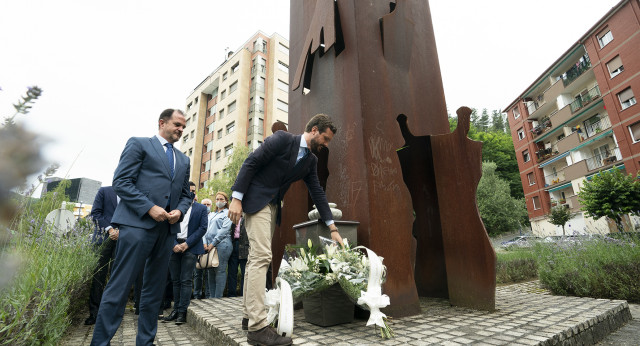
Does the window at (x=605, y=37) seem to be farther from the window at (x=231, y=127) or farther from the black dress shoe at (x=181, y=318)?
the black dress shoe at (x=181, y=318)

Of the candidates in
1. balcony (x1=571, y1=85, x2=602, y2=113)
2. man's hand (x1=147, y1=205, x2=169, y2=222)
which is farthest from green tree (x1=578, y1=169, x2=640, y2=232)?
man's hand (x1=147, y1=205, x2=169, y2=222)

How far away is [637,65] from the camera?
22.3m

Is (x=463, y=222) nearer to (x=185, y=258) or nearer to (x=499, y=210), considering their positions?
(x=185, y=258)

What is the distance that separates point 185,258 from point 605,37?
33280mm

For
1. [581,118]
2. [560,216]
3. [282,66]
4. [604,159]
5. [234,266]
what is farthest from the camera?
[282,66]

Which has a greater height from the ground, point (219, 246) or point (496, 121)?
point (496, 121)

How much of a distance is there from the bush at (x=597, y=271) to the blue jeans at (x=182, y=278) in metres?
6.30

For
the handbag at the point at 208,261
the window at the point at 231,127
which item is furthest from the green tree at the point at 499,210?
the handbag at the point at 208,261

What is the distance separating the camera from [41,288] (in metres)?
3.03

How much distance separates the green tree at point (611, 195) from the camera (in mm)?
17109

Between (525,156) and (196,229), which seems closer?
(196,229)

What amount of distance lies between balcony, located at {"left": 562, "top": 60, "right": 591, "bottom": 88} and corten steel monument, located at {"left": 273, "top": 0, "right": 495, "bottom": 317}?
30578 mm

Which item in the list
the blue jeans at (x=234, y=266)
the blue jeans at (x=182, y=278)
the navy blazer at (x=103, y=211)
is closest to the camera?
the blue jeans at (x=182, y=278)

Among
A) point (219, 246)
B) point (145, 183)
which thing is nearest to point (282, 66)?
point (219, 246)
